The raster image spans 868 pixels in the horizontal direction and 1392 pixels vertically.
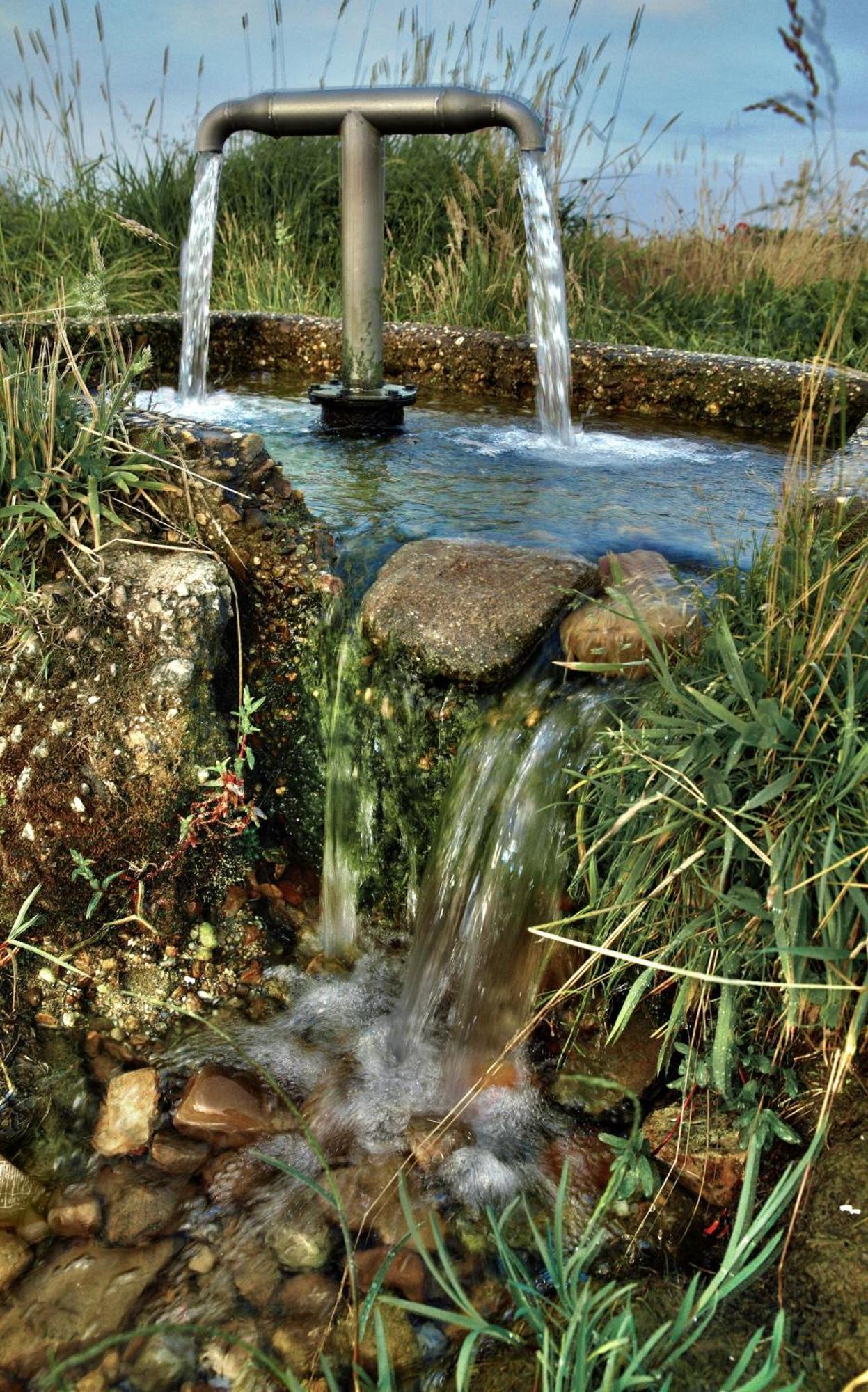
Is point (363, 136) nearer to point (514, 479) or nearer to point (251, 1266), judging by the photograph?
point (514, 479)

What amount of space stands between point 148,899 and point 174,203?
15.7 ft

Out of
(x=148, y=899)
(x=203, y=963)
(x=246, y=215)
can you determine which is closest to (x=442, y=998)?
(x=203, y=963)

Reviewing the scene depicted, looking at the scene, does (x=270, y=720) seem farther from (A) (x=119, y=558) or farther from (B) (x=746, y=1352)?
(B) (x=746, y=1352)

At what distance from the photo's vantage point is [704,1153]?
5.37 ft

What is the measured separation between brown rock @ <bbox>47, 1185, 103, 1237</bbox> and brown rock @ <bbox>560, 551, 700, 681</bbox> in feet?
4.19

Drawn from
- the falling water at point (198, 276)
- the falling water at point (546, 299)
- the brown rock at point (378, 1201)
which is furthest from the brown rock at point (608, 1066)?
the falling water at point (198, 276)

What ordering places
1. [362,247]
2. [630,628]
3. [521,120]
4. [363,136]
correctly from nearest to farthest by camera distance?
[630,628] < [521,120] < [363,136] < [362,247]

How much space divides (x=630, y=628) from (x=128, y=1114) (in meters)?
1.28

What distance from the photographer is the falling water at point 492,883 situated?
1980 millimetres

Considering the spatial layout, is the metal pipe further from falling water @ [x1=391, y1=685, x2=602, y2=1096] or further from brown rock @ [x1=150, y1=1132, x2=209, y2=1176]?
brown rock @ [x1=150, y1=1132, x2=209, y2=1176]

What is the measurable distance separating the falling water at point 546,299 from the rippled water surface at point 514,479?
0.11 meters

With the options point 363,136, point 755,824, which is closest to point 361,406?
point 363,136

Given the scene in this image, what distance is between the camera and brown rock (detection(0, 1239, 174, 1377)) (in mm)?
1516

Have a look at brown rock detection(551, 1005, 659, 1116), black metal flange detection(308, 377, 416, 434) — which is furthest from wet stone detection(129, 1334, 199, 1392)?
black metal flange detection(308, 377, 416, 434)
